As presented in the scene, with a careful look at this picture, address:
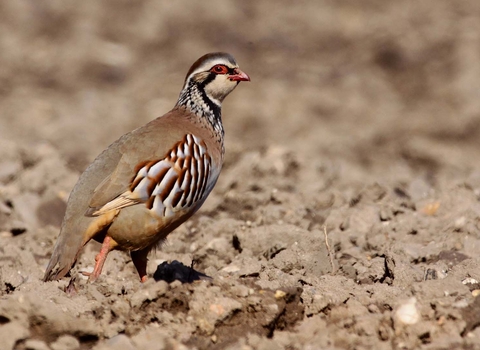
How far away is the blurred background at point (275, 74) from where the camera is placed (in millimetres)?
10922

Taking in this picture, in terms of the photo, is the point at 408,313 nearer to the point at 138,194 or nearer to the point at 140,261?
the point at 138,194

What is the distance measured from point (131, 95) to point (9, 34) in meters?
3.26

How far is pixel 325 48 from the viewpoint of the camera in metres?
14.7

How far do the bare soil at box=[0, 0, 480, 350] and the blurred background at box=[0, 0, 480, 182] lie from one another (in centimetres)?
4

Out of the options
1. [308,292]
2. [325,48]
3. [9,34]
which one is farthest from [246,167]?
[9,34]

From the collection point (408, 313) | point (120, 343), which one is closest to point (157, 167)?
point (120, 343)

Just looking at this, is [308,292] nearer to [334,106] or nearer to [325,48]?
[334,106]

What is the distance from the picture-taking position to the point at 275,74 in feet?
43.4

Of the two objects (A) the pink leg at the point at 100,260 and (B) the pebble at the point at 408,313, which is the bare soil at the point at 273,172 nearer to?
(B) the pebble at the point at 408,313

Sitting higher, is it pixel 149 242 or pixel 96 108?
pixel 96 108

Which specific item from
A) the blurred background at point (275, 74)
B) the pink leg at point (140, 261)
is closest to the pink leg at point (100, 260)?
the pink leg at point (140, 261)

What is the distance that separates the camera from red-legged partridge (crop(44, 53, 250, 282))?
5.23 meters

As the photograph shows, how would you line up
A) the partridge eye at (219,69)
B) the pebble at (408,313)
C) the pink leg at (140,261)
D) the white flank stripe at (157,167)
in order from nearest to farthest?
the pebble at (408,313) → the white flank stripe at (157,167) → the pink leg at (140,261) → the partridge eye at (219,69)

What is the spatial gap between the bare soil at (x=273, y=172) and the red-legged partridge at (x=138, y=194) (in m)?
0.25
